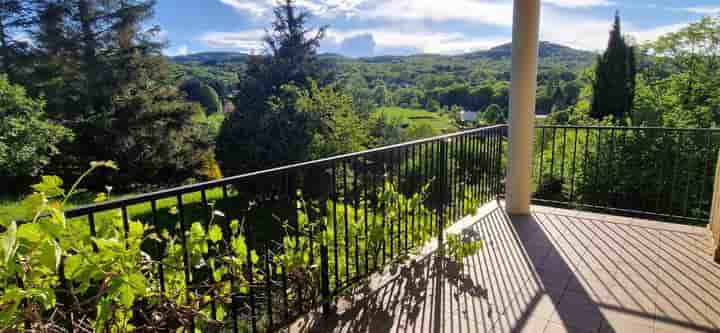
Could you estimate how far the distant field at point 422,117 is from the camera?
16094mm

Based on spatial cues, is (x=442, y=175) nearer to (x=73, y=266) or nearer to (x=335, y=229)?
(x=335, y=229)

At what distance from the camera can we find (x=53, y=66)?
12.0 m

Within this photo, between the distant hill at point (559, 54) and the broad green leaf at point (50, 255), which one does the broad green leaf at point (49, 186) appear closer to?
the broad green leaf at point (50, 255)

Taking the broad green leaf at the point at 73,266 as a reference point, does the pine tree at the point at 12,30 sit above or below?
above

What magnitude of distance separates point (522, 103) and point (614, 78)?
61.5ft

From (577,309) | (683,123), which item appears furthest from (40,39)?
(683,123)

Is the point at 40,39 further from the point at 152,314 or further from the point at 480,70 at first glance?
the point at 480,70

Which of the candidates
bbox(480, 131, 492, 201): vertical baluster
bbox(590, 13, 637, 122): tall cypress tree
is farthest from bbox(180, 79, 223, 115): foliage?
bbox(590, 13, 637, 122): tall cypress tree

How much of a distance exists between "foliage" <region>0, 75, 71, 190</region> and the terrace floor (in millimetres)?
11626

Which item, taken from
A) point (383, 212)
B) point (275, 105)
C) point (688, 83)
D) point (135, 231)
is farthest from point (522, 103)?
point (688, 83)

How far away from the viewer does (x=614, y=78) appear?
18.3 meters

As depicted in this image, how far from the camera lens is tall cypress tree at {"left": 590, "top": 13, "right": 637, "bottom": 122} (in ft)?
59.6

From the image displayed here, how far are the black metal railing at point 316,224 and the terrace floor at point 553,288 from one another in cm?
18

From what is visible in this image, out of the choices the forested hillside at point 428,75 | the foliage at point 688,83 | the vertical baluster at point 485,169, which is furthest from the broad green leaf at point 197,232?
the foliage at point 688,83
